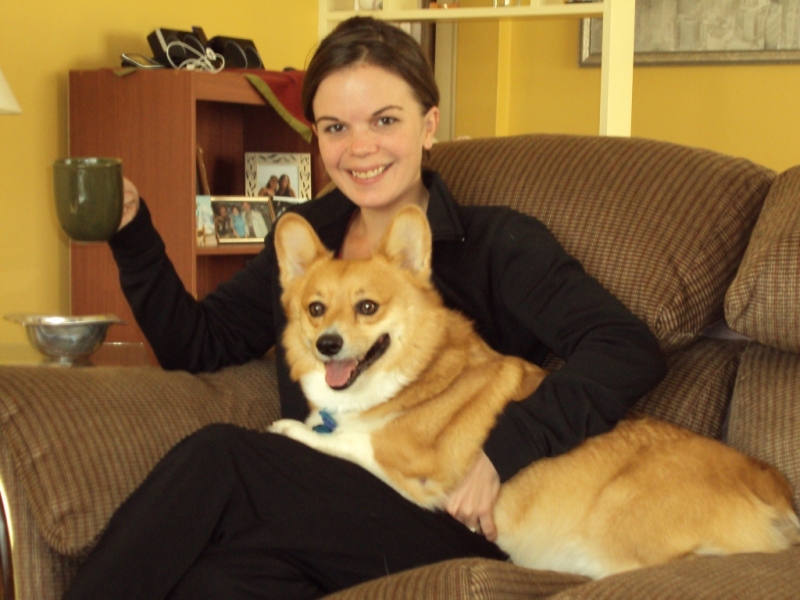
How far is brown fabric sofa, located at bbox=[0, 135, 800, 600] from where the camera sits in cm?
124

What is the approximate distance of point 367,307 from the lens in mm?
1757

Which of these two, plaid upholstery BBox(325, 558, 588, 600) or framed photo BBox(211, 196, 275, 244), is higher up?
framed photo BBox(211, 196, 275, 244)

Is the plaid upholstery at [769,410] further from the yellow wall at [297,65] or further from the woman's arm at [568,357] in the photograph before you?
the yellow wall at [297,65]

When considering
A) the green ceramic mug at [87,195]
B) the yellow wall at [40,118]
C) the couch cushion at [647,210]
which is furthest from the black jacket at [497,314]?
the yellow wall at [40,118]

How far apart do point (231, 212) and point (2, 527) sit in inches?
77.1

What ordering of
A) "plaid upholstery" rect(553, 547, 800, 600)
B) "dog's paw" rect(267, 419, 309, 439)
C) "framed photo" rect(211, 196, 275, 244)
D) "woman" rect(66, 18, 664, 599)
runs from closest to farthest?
1. "plaid upholstery" rect(553, 547, 800, 600)
2. "woman" rect(66, 18, 664, 599)
3. "dog's paw" rect(267, 419, 309, 439)
4. "framed photo" rect(211, 196, 275, 244)

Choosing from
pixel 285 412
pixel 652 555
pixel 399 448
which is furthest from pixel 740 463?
pixel 285 412

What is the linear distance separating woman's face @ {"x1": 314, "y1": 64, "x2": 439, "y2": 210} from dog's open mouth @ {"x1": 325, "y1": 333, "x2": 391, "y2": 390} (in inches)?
12.7

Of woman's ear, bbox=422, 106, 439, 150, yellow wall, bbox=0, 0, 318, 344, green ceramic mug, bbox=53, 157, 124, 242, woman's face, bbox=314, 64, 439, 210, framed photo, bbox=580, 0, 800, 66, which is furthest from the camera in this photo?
framed photo, bbox=580, 0, 800, 66

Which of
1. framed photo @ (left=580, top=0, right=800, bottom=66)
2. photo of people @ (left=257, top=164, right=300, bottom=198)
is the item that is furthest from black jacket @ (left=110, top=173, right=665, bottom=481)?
framed photo @ (left=580, top=0, right=800, bottom=66)

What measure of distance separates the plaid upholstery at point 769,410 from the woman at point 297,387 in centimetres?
20

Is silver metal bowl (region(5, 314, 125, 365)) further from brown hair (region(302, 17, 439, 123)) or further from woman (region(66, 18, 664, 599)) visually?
brown hair (region(302, 17, 439, 123))

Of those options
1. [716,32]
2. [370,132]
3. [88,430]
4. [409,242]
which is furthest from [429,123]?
[716,32]

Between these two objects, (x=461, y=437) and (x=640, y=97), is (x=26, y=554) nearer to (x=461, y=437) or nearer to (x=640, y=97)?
(x=461, y=437)
